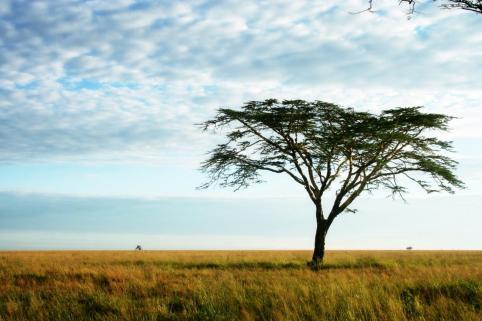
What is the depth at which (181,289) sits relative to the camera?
488 inches

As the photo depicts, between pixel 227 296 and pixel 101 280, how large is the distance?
650cm

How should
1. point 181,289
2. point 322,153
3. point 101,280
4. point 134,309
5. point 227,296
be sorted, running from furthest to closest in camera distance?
1. point 322,153
2. point 101,280
3. point 181,289
4. point 227,296
5. point 134,309

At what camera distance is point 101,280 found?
15398mm

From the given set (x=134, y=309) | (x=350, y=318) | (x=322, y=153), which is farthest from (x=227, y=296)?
(x=322, y=153)

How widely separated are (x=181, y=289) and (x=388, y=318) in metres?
5.82

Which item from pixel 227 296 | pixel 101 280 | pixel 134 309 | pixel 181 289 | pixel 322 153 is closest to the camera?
pixel 134 309

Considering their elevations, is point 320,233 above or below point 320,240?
above

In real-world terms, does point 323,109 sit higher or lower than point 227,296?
higher

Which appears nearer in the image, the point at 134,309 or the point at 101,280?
the point at 134,309

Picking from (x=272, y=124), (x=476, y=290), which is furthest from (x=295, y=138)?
(x=476, y=290)

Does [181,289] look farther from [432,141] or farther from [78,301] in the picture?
[432,141]

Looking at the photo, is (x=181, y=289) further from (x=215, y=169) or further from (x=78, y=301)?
(x=215, y=169)

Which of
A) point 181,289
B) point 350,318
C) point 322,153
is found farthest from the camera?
point 322,153

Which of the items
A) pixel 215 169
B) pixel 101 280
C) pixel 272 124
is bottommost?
pixel 101 280
